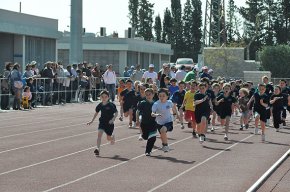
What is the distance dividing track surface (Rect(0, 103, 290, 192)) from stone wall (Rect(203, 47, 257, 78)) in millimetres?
37547

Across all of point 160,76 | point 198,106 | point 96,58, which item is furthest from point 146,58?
point 198,106

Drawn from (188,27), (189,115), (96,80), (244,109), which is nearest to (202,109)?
(189,115)

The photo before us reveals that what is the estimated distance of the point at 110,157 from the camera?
17.0m

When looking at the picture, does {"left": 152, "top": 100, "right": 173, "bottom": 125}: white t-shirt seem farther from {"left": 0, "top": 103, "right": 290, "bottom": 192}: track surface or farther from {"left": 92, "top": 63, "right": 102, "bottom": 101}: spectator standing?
{"left": 92, "top": 63, "right": 102, "bottom": 101}: spectator standing

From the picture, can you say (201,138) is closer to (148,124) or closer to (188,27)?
(148,124)

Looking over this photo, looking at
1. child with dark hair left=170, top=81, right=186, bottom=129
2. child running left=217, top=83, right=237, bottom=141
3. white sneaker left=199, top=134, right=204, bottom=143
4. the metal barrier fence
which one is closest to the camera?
white sneaker left=199, top=134, right=204, bottom=143

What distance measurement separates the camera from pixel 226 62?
208ft

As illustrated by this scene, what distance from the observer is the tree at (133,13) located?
137875mm

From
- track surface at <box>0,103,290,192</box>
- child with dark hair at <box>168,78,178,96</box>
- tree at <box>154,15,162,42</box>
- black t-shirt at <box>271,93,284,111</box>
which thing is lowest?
track surface at <box>0,103,290,192</box>

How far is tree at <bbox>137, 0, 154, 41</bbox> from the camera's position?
138 metres

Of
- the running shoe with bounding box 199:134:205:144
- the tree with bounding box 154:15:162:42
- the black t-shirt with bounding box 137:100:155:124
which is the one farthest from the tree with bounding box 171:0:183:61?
the black t-shirt with bounding box 137:100:155:124

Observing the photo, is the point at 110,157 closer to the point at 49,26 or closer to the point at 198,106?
the point at 198,106

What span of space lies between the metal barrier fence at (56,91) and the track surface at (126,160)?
6.13 meters

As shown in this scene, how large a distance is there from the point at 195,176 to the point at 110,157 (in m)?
3.19
